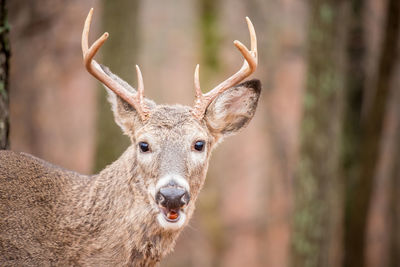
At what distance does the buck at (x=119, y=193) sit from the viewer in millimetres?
4578

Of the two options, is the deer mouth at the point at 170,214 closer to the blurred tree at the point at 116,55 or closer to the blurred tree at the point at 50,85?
the blurred tree at the point at 116,55

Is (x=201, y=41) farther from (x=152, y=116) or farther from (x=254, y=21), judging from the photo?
(x=152, y=116)

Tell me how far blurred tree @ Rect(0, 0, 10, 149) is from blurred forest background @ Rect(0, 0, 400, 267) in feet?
0.06

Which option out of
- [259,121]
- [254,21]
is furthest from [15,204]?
[259,121]

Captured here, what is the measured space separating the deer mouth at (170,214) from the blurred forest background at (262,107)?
1881mm

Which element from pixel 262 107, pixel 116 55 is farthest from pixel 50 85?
pixel 116 55

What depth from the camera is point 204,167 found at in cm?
522

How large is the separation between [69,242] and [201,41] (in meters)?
10.3

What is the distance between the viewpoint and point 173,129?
5102mm

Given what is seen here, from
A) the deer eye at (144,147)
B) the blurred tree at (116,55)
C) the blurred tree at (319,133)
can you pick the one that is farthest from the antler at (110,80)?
the blurred tree at (319,133)

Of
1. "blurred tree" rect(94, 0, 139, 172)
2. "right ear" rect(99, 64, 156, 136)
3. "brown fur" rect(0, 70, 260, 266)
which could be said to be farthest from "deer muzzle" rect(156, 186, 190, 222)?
"blurred tree" rect(94, 0, 139, 172)

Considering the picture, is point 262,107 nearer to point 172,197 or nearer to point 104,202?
point 104,202

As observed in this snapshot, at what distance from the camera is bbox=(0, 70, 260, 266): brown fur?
458cm

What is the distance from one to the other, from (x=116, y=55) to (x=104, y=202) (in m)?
4.01
